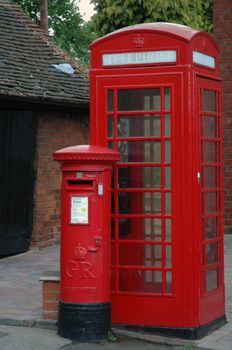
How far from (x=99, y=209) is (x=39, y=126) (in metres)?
6.11

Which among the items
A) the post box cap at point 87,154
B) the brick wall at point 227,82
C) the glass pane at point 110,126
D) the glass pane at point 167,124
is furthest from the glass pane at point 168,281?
the brick wall at point 227,82

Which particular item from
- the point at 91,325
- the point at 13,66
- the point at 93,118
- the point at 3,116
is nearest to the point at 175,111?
the point at 93,118

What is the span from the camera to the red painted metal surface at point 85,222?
21.2 ft

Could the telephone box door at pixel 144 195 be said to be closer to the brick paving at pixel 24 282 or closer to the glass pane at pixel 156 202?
the glass pane at pixel 156 202

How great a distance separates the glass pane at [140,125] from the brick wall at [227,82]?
7.52 m

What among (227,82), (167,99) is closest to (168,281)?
(167,99)

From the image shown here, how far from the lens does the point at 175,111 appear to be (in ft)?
21.4

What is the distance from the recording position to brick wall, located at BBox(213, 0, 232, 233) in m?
13.9

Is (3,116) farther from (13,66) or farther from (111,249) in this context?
(111,249)

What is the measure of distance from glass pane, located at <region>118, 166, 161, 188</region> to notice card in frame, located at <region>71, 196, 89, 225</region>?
1.55 feet

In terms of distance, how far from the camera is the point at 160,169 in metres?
6.62

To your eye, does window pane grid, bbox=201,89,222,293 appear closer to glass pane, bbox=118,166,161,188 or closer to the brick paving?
glass pane, bbox=118,166,161,188

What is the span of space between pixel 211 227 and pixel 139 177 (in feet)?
2.85

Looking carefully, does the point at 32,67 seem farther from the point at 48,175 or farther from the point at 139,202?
the point at 139,202
